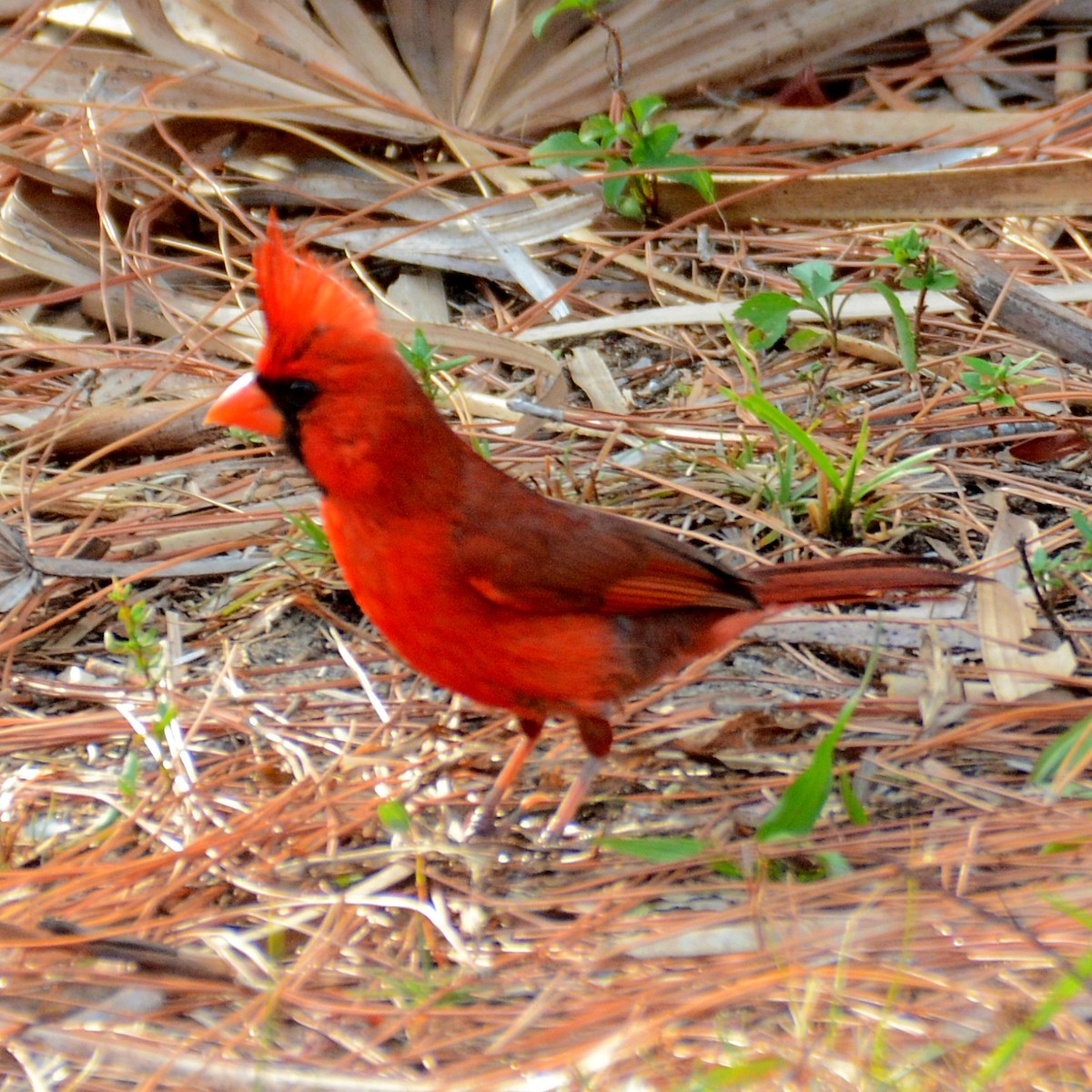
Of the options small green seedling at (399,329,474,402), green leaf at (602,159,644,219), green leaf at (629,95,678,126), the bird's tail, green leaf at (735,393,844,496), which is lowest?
the bird's tail

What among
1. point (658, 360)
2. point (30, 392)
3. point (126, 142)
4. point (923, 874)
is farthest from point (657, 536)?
point (126, 142)

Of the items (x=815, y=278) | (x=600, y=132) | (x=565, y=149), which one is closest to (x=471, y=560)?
(x=815, y=278)

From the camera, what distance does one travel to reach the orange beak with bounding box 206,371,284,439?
2.27 meters

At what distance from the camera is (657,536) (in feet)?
8.49

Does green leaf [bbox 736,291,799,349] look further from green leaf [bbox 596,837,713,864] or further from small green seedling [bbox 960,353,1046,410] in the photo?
green leaf [bbox 596,837,713,864]

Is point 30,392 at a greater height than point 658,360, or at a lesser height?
greater

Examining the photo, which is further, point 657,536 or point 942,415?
point 942,415

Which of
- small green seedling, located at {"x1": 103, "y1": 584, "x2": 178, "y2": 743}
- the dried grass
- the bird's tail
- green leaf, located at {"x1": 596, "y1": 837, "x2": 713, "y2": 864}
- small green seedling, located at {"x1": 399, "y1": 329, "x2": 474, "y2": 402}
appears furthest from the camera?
small green seedling, located at {"x1": 399, "y1": 329, "x2": 474, "y2": 402}

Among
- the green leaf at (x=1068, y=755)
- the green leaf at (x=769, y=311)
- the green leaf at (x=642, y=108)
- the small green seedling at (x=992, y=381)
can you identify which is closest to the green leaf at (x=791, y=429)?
the green leaf at (x=769, y=311)

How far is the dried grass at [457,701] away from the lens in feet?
5.74

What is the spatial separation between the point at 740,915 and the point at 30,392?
Answer: 274 centimetres

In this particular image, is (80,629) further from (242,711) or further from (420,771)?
(420,771)

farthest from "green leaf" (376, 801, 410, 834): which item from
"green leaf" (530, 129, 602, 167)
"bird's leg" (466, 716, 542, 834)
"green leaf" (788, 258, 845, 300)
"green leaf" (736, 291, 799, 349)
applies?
"green leaf" (530, 129, 602, 167)

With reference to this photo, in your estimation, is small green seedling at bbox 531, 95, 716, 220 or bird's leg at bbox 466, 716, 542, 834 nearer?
bird's leg at bbox 466, 716, 542, 834
